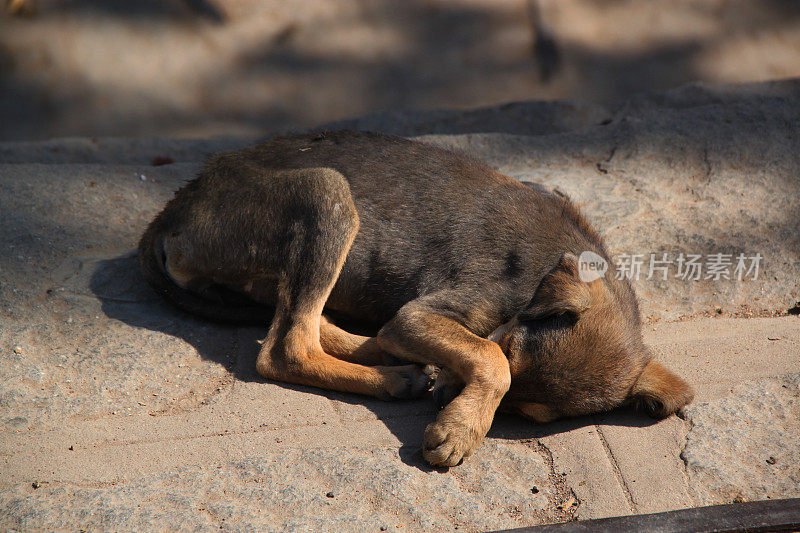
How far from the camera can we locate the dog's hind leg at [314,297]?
3.93 m

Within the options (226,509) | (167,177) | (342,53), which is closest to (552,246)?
(226,509)

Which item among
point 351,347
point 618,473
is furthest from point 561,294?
point 351,347

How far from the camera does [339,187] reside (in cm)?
432

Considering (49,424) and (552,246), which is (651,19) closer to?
(552,246)

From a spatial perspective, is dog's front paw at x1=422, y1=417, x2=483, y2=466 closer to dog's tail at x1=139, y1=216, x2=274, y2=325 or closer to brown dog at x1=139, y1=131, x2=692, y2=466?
brown dog at x1=139, y1=131, x2=692, y2=466

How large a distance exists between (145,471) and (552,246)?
2.30 meters

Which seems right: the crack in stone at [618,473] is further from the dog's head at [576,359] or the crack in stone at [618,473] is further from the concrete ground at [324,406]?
the dog's head at [576,359]

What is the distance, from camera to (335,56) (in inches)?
342

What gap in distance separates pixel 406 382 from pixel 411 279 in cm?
62

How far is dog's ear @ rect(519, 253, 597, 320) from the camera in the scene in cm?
→ 355

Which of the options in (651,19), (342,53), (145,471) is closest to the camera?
(145,471)

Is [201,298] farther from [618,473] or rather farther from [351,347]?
[618,473]

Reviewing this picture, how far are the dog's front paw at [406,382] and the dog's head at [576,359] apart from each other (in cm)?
48

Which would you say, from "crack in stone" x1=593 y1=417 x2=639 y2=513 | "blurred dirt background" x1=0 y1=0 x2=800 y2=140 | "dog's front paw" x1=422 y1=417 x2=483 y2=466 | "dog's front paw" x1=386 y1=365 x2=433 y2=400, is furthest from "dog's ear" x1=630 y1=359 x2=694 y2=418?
"blurred dirt background" x1=0 y1=0 x2=800 y2=140
